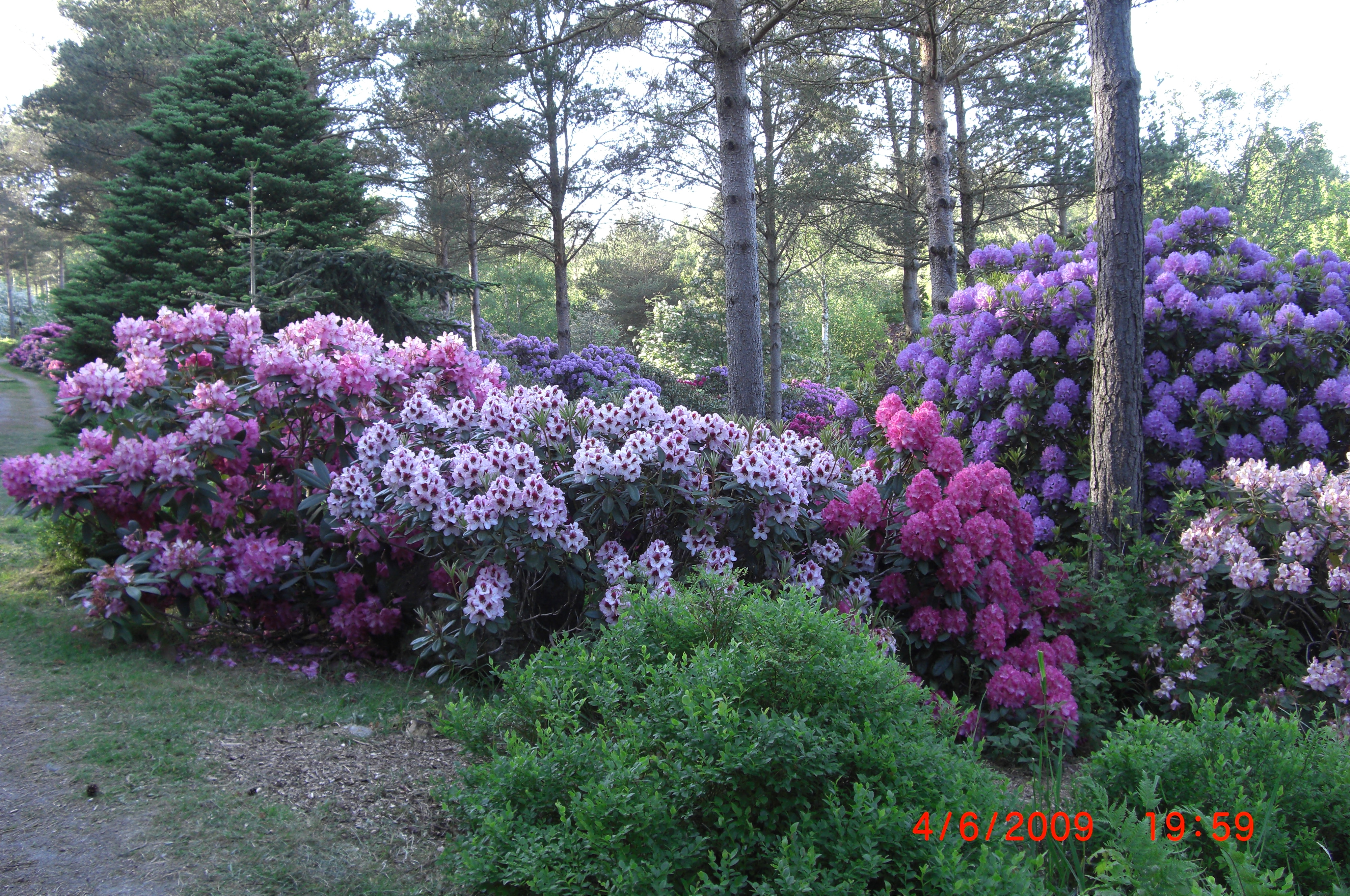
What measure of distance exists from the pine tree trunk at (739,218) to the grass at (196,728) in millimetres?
3331

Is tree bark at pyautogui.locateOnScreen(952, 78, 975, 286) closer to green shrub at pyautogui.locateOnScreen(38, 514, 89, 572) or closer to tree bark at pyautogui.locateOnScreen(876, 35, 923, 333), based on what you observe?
tree bark at pyautogui.locateOnScreen(876, 35, 923, 333)

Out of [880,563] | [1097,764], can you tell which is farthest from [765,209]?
[1097,764]

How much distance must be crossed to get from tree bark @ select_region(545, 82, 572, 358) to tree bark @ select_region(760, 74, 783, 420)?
355cm

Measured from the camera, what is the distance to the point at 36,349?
1795 cm

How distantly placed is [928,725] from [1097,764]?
522mm

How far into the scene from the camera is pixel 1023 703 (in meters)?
2.98

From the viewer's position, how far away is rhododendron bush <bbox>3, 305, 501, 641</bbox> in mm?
3199

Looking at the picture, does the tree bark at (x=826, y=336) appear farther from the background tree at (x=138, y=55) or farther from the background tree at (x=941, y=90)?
the background tree at (x=138, y=55)

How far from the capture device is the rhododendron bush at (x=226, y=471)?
3.20m

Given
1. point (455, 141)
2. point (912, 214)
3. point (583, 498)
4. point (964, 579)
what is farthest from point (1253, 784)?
point (455, 141)

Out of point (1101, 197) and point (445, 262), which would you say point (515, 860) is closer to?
point (1101, 197)

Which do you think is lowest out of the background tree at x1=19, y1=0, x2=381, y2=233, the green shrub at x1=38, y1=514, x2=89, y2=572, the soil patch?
the soil patch

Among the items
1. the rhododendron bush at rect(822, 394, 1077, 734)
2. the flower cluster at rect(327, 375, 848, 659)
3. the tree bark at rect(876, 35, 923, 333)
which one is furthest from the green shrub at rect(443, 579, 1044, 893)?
the tree bark at rect(876, 35, 923, 333)

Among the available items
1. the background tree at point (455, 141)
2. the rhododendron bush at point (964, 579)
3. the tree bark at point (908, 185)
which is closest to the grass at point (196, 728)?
the rhododendron bush at point (964, 579)
